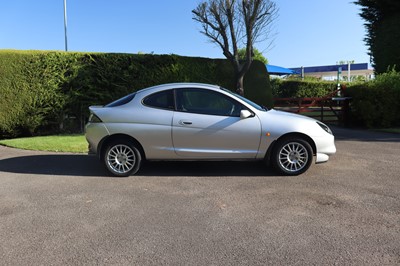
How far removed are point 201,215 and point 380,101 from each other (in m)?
10.8

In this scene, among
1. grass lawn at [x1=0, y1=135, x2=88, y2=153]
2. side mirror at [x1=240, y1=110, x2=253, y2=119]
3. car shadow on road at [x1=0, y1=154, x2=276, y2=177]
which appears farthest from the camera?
grass lawn at [x1=0, y1=135, x2=88, y2=153]

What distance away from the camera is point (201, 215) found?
4.29m

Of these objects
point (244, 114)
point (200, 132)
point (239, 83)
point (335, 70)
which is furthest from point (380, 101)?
point (335, 70)

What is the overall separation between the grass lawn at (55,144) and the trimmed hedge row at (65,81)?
1307 mm

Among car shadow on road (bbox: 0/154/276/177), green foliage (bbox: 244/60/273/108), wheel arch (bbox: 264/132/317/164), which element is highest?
green foliage (bbox: 244/60/273/108)

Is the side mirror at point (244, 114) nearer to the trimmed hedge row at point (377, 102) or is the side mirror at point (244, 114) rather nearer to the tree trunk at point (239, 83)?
the tree trunk at point (239, 83)

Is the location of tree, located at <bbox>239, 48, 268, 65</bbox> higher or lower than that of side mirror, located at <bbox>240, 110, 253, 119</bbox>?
higher

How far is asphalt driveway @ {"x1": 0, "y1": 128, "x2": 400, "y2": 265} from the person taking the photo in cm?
330

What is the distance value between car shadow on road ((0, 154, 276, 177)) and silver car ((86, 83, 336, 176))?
0.38 metres

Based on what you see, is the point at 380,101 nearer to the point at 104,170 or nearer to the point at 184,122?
the point at 184,122

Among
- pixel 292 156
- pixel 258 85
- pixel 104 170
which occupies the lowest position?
pixel 104 170

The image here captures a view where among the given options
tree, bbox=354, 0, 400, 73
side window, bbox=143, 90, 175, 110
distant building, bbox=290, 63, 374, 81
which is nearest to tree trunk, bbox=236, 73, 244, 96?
side window, bbox=143, 90, 175, 110

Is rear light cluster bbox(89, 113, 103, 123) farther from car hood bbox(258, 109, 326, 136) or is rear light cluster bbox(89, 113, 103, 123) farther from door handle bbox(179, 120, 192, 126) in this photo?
car hood bbox(258, 109, 326, 136)


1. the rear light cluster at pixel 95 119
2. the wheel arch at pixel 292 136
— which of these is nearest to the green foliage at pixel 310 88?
the wheel arch at pixel 292 136
